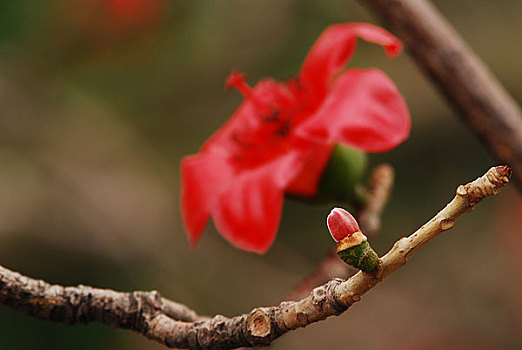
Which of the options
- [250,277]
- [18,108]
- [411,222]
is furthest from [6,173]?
[411,222]

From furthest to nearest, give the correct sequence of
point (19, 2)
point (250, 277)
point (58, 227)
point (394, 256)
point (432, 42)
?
point (250, 277)
point (19, 2)
point (58, 227)
point (432, 42)
point (394, 256)

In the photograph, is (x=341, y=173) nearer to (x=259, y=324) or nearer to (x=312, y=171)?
(x=312, y=171)

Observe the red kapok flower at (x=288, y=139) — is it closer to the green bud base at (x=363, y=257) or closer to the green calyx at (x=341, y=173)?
the green calyx at (x=341, y=173)

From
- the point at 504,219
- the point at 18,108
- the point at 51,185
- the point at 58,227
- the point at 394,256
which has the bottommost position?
the point at 394,256

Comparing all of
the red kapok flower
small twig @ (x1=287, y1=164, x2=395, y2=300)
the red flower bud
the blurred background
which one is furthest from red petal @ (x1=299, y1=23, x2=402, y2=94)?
the blurred background

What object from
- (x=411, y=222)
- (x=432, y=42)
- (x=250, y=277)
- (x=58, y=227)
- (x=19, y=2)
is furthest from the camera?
(x=411, y=222)

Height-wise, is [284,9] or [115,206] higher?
[284,9]

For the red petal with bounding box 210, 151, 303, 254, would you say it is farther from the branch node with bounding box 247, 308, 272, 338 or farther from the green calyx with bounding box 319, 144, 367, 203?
the branch node with bounding box 247, 308, 272, 338

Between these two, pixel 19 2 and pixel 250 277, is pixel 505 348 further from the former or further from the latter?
pixel 19 2

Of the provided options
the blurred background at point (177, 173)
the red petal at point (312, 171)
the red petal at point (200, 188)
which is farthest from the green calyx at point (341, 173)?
the blurred background at point (177, 173)
